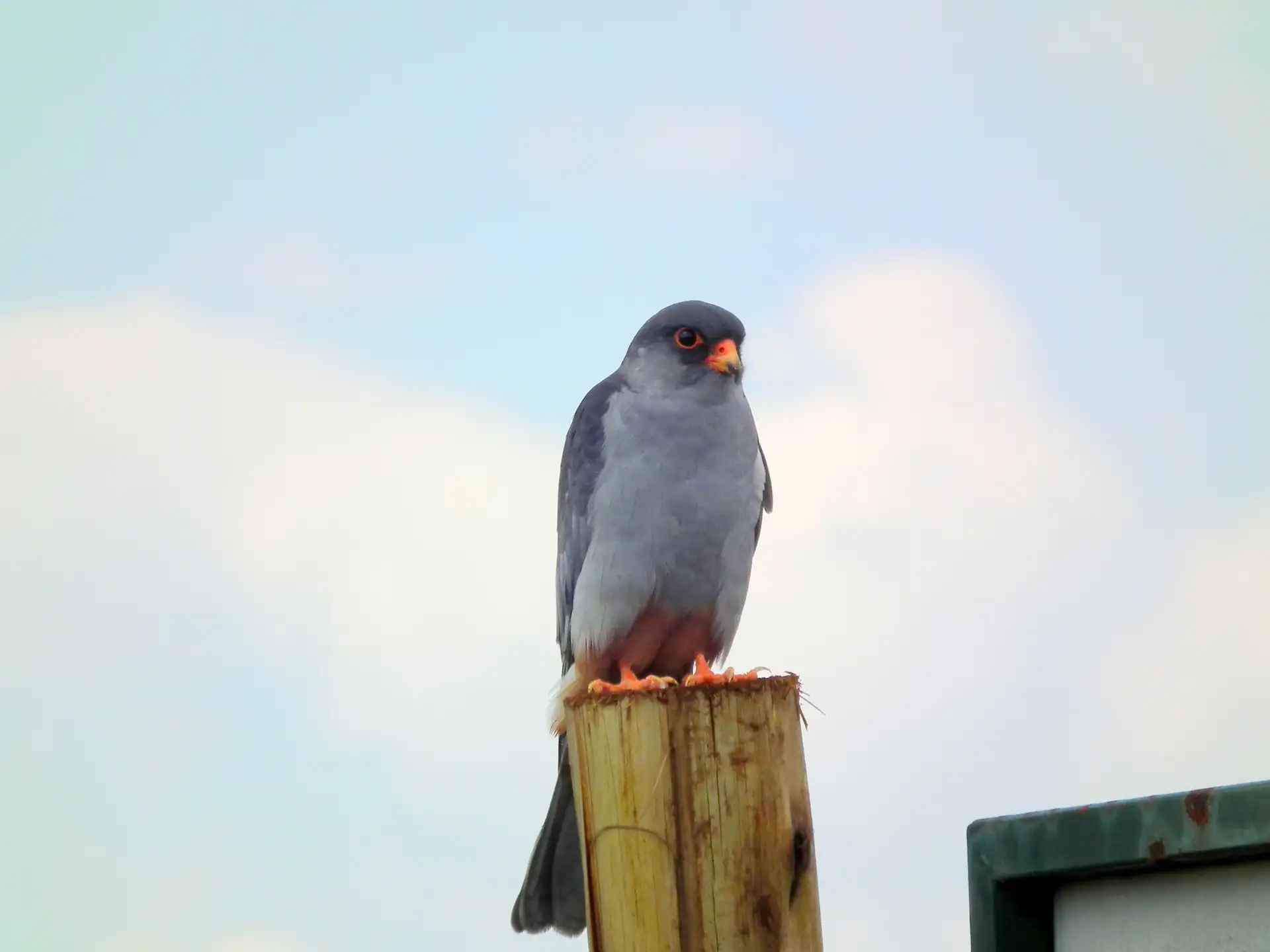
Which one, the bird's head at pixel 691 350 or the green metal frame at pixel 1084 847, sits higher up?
the bird's head at pixel 691 350

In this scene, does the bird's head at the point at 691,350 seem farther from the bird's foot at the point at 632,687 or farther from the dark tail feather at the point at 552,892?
the dark tail feather at the point at 552,892

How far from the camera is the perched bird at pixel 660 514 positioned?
6090 mm

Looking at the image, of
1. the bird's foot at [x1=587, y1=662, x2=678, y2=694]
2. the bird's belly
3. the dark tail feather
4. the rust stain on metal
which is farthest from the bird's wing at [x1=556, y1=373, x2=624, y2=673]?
the rust stain on metal

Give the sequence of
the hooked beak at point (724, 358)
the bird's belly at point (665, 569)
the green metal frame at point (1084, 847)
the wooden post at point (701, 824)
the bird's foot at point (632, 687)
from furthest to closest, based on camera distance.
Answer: the hooked beak at point (724, 358) < the bird's belly at point (665, 569) < the bird's foot at point (632, 687) < the wooden post at point (701, 824) < the green metal frame at point (1084, 847)

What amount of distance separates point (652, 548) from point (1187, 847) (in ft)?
9.99

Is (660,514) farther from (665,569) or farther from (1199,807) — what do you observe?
(1199,807)

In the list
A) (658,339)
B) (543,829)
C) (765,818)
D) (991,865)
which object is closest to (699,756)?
(765,818)

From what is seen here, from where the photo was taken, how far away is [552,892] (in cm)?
561

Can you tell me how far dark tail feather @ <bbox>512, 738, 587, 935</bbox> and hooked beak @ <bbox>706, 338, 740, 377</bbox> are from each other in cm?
193

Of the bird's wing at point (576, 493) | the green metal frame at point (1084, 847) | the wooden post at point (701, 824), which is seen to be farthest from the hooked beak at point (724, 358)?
the green metal frame at point (1084, 847)

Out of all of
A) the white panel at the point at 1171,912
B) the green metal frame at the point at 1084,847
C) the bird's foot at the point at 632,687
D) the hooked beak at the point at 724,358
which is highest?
the hooked beak at the point at 724,358

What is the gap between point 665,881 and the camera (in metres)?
4.04

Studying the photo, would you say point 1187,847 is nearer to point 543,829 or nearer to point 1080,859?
point 1080,859

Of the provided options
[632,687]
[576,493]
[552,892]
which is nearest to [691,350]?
[576,493]
